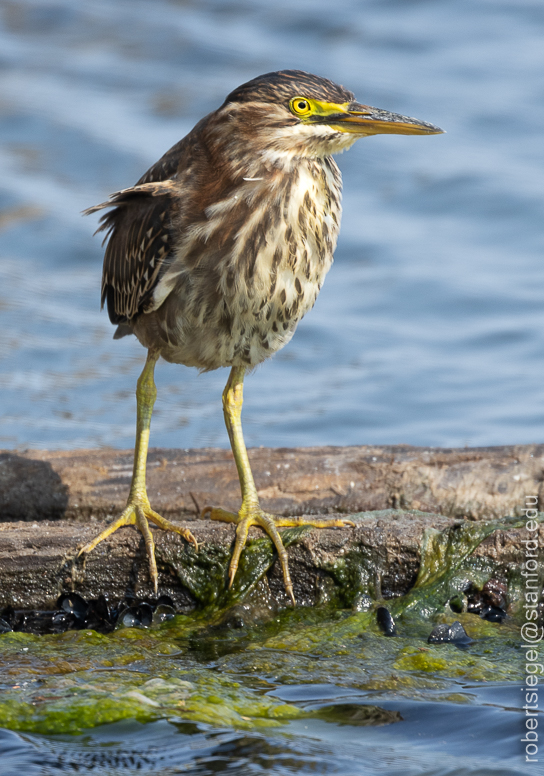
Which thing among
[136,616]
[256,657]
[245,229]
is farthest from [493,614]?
[245,229]

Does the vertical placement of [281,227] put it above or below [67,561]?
above

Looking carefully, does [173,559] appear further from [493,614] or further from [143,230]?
[143,230]

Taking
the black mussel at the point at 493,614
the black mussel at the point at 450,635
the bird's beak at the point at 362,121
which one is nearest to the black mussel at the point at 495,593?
the black mussel at the point at 493,614

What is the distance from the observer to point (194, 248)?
4.41m

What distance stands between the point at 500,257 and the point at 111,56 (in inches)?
330

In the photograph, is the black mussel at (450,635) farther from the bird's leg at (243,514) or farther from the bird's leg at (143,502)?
the bird's leg at (143,502)

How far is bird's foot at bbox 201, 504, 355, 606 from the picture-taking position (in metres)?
4.19

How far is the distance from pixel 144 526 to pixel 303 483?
42.6 inches

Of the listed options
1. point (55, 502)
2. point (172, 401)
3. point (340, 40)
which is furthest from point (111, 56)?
point (55, 502)

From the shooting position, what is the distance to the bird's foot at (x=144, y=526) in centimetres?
418

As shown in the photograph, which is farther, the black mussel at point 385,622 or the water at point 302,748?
the black mussel at point 385,622

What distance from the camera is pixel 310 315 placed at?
9.85 metres

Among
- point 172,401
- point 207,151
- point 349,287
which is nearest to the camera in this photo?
point 207,151

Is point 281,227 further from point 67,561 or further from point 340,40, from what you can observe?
point 340,40
